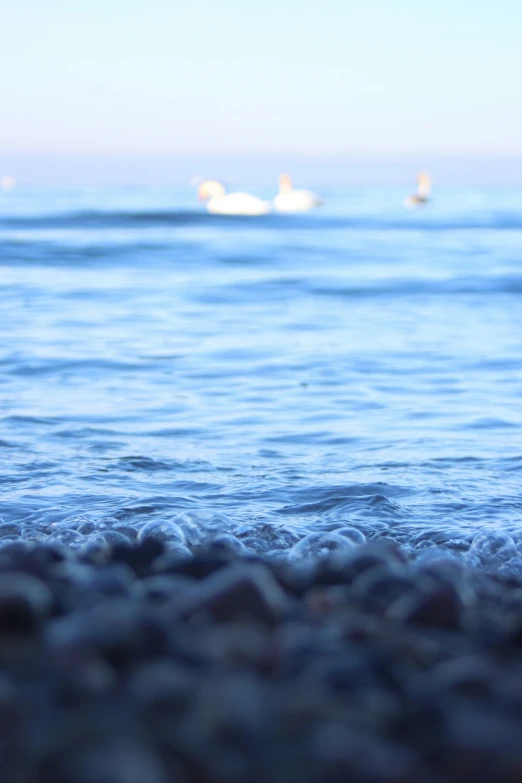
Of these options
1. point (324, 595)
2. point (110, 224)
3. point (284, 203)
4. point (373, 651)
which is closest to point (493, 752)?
point (373, 651)

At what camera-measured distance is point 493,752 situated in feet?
5.41

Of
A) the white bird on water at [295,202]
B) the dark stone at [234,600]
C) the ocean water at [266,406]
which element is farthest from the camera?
the white bird on water at [295,202]

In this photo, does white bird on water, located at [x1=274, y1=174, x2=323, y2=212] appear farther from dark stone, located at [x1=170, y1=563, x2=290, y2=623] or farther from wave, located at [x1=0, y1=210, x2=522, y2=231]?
dark stone, located at [x1=170, y1=563, x2=290, y2=623]

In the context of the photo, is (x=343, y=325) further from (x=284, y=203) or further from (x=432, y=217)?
(x=284, y=203)

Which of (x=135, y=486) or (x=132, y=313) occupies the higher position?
(x=132, y=313)

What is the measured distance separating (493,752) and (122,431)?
4914mm

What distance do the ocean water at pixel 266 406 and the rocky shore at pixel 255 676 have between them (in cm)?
195

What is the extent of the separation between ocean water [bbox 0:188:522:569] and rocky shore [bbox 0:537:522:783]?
195 centimetres

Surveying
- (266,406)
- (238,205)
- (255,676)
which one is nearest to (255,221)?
(238,205)

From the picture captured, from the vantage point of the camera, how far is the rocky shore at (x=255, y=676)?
62.9 inches

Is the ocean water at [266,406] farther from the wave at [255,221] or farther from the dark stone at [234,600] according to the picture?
the wave at [255,221]

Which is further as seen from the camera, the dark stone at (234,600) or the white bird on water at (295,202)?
the white bird on water at (295,202)

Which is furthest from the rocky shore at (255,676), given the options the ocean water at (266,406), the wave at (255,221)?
the wave at (255,221)

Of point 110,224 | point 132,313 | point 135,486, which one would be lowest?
point 135,486
